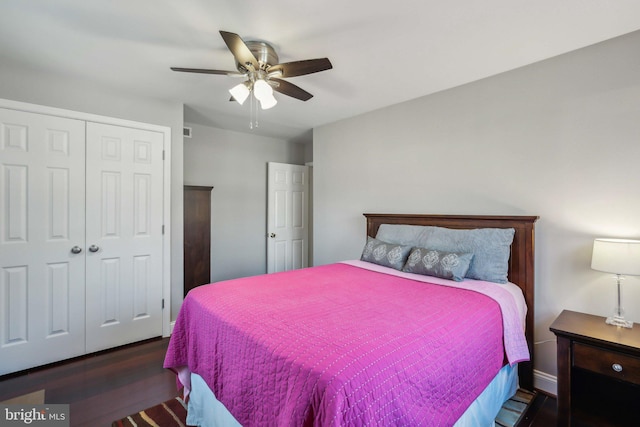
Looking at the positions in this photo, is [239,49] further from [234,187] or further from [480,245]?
[234,187]

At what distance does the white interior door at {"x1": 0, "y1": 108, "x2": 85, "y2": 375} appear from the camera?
232cm

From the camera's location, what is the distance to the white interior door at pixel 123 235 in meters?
2.69

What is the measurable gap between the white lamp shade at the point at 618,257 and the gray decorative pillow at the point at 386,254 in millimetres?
1228

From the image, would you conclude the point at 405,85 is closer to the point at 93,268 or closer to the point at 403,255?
the point at 403,255

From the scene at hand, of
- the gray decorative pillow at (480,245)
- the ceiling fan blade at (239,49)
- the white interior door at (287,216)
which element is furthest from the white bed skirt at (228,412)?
the white interior door at (287,216)

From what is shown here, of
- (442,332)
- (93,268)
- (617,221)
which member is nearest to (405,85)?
(617,221)

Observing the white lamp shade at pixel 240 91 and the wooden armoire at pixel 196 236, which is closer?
the white lamp shade at pixel 240 91

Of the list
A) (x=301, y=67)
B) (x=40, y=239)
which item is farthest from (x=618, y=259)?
(x=40, y=239)

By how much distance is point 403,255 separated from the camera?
2607 mm

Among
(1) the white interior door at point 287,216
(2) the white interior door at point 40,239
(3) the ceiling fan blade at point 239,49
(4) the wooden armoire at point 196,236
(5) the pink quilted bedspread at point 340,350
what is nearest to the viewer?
(5) the pink quilted bedspread at point 340,350

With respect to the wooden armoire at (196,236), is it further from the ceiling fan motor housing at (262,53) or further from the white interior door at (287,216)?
→ the ceiling fan motor housing at (262,53)

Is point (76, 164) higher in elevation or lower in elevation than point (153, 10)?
lower

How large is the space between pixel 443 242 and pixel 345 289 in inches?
40.7

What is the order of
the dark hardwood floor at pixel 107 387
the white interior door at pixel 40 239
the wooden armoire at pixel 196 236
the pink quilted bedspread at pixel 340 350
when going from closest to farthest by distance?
the pink quilted bedspread at pixel 340 350 < the dark hardwood floor at pixel 107 387 < the white interior door at pixel 40 239 < the wooden armoire at pixel 196 236
